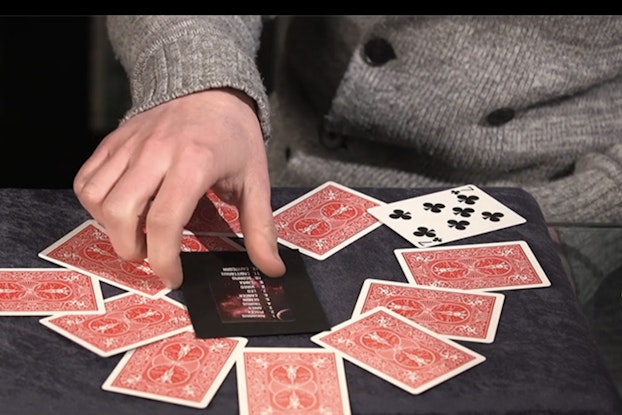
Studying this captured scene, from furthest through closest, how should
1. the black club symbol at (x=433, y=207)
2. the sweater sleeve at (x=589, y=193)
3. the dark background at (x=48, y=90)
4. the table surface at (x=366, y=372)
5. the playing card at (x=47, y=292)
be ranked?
the dark background at (x=48, y=90) → the sweater sleeve at (x=589, y=193) → the black club symbol at (x=433, y=207) → the playing card at (x=47, y=292) → the table surface at (x=366, y=372)

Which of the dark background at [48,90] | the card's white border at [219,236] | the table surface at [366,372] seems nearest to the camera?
the table surface at [366,372]

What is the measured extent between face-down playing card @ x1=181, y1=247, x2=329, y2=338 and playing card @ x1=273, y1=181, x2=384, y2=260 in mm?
39

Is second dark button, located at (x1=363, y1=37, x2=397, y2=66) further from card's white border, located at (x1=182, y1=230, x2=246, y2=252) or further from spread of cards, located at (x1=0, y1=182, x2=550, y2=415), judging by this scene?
card's white border, located at (x1=182, y1=230, x2=246, y2=252)

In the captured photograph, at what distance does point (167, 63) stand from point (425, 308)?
0.46 meters

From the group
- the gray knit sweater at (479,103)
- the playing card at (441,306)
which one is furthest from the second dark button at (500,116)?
Answer: the playing card at (441,306)

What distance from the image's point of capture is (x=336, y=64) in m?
1.64

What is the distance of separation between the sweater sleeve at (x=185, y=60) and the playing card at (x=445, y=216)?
18 centimetres

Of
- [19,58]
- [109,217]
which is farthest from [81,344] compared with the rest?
[19,58]

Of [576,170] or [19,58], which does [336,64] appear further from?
[19,58]

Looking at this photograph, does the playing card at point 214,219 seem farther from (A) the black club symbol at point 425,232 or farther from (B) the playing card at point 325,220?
(A) the black club symbol at point 425,232

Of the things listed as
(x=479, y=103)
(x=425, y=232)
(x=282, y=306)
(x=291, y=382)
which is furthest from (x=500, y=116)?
(x=291, y=382)

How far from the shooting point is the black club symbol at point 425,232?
114 cm

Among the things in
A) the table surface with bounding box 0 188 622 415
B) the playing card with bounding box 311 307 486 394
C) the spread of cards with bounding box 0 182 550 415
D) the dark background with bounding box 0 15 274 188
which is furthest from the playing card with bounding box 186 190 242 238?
the dark background with bounding box 0 15 274 188

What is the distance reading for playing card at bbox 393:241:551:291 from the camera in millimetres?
1058
